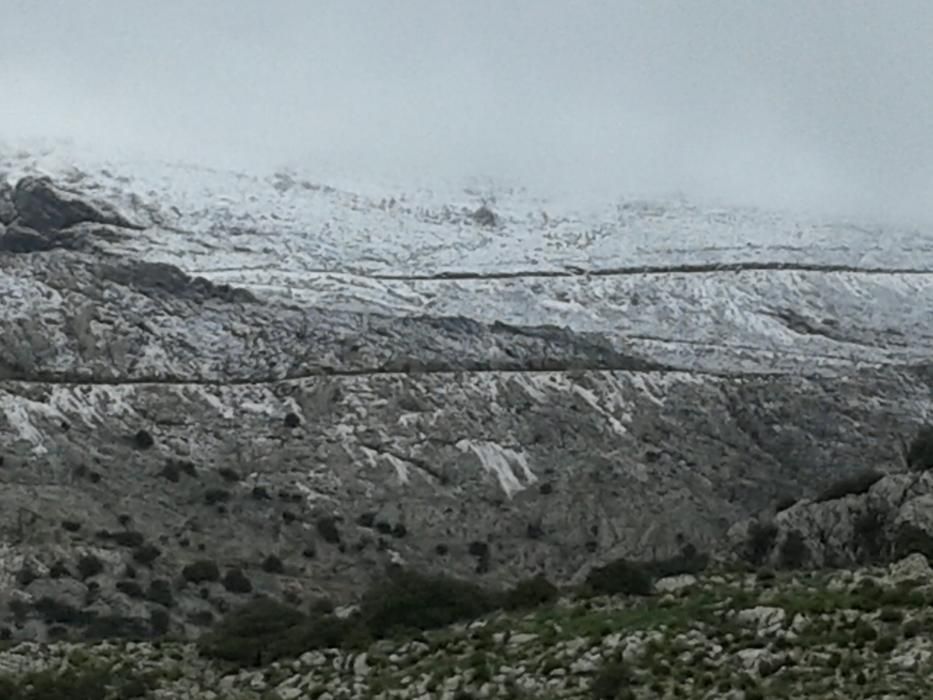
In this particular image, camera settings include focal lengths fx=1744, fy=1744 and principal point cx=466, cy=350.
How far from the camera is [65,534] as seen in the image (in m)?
71.2

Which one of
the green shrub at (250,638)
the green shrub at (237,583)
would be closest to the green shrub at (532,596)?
the green shrub at (250,638)

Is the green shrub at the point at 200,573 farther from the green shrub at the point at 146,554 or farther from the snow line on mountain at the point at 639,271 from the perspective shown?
the snow line on mountain at the point at 639,271

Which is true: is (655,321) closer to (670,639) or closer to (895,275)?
(895,275)

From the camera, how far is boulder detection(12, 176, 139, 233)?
4663 inches

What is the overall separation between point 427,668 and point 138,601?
129ft

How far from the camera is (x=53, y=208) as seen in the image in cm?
12050

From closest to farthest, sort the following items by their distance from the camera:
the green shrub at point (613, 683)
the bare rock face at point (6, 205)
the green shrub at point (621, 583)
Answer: the green shrub at point (613, 683) → the green shrub at point (621, 583) → the bare rock face at point (6, 205)

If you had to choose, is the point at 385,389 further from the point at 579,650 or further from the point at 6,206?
the point at 579,650

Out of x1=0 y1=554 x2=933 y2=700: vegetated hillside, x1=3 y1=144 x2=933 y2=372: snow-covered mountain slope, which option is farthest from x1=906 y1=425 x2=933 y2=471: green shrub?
x1=3 y1=144 x2=933 y2=372: snow-covered mountain slope

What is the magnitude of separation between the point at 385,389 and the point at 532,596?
192 ft

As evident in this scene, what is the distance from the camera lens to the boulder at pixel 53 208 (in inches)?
4663

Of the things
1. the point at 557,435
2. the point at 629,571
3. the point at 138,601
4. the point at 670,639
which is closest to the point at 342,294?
the point at 557,435

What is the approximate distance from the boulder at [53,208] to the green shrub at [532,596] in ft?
278

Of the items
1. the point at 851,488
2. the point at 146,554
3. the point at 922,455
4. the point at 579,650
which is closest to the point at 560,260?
the point at 146,554
